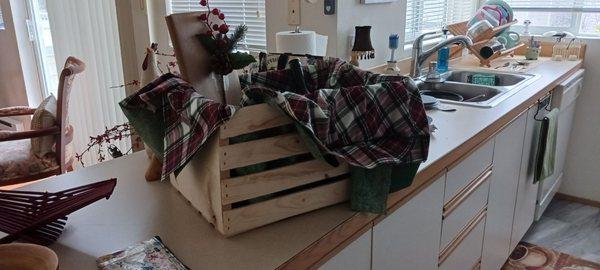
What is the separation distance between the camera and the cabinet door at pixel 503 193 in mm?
1741

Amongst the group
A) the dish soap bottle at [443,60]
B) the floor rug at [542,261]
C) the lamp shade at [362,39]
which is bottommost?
the floor rug at [542,261]

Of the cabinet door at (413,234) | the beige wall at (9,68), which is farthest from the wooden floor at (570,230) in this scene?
the beige wall at (9,68)

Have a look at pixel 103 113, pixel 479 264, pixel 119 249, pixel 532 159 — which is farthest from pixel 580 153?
pixel 103 113

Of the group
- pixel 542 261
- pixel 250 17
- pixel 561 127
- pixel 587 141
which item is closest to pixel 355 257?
pixel 250 17

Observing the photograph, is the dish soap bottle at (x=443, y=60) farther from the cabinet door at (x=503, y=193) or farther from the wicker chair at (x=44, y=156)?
the wicker chair at (x=44, y=156)

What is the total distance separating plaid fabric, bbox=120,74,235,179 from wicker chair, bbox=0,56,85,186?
1895 millimetres

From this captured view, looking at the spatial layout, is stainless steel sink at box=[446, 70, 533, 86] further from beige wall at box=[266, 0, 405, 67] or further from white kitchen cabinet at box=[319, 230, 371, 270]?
white kitchen cabinet at box=[319, 230, 371, 270]

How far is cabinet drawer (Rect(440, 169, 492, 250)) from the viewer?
1.39m

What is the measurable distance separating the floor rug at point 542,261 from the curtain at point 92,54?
234 centimetres

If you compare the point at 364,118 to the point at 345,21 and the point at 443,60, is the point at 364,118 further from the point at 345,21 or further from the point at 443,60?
the point at 443,60

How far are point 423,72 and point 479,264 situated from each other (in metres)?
0.99

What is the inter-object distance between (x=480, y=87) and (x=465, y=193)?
0.79 meters

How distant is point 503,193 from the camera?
1868 mm

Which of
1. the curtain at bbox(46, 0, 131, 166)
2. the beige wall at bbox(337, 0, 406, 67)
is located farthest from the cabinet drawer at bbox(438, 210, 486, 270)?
the curtain at bbox(46, 0, 131, 166)
